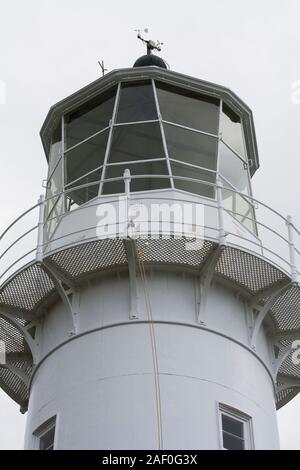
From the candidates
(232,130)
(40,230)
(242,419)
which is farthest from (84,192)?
(242,419)

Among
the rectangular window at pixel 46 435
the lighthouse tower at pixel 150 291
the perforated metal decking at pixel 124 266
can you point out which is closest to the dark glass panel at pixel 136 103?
the lighthouse tower at pixel 150 291

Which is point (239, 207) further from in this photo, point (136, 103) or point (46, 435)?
point (46, 435)

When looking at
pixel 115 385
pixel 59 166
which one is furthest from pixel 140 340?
pixel 59 166

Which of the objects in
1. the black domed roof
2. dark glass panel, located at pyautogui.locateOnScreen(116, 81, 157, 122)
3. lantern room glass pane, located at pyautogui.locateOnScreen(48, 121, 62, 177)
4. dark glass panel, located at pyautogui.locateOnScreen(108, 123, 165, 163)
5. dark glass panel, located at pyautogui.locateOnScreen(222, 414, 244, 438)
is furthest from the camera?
the black domed roof

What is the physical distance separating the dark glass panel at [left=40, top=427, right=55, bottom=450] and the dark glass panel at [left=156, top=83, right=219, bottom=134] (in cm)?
760

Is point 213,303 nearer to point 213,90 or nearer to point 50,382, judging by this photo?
point 50,382

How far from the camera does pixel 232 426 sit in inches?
867

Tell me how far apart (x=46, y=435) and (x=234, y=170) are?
7.65m

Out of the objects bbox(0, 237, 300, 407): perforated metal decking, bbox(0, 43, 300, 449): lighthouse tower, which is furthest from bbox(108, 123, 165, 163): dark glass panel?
bbox(0, 237, 300, 407): perforated metal decking

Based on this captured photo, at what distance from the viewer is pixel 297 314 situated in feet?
80.0

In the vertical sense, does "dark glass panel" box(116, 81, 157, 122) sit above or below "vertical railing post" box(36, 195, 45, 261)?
above

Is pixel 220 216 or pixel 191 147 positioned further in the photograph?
pixel 191 147

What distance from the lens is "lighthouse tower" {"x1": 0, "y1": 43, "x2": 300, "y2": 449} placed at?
71.4 ft

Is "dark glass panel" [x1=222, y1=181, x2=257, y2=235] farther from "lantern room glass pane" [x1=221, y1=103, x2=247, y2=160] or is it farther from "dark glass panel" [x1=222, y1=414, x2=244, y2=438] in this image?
"dark glass panel" [x1=222, y1=414, x2=244, y2=438]
